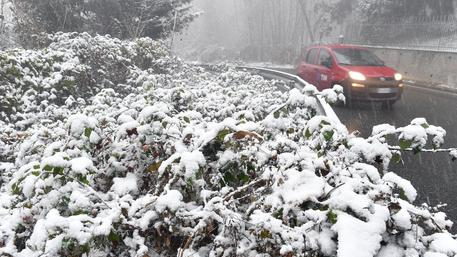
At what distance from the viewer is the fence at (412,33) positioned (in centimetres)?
1817

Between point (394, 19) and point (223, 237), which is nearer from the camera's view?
point (223, 237)

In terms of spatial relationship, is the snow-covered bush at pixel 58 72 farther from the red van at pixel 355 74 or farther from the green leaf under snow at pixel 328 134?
the red van at pixel 355 74

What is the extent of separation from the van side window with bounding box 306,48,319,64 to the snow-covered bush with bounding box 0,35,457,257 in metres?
10.00

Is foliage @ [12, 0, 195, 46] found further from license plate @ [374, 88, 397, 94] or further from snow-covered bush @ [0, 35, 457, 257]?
snow-covered bush @ [0, 35, 457, 257]

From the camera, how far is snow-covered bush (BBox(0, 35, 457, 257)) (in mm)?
1785

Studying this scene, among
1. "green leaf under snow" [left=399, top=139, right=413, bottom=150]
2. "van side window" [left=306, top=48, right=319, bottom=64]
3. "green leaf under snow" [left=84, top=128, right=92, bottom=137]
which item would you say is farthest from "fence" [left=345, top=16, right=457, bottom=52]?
"green leaf under snow" [left=84, top=128, right=92, bottom=137]

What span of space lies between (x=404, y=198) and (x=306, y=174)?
0.57m

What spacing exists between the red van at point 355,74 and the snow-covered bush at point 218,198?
8065 mm

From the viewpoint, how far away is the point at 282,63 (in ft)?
122

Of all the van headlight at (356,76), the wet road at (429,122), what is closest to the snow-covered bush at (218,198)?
the wet road at (429,122)

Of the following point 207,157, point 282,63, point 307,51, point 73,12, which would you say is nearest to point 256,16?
point 282,63

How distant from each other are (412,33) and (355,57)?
11597 millimetres

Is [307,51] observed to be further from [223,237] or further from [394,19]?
[394,19]

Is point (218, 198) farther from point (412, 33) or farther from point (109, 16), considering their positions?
point (412, 33)
